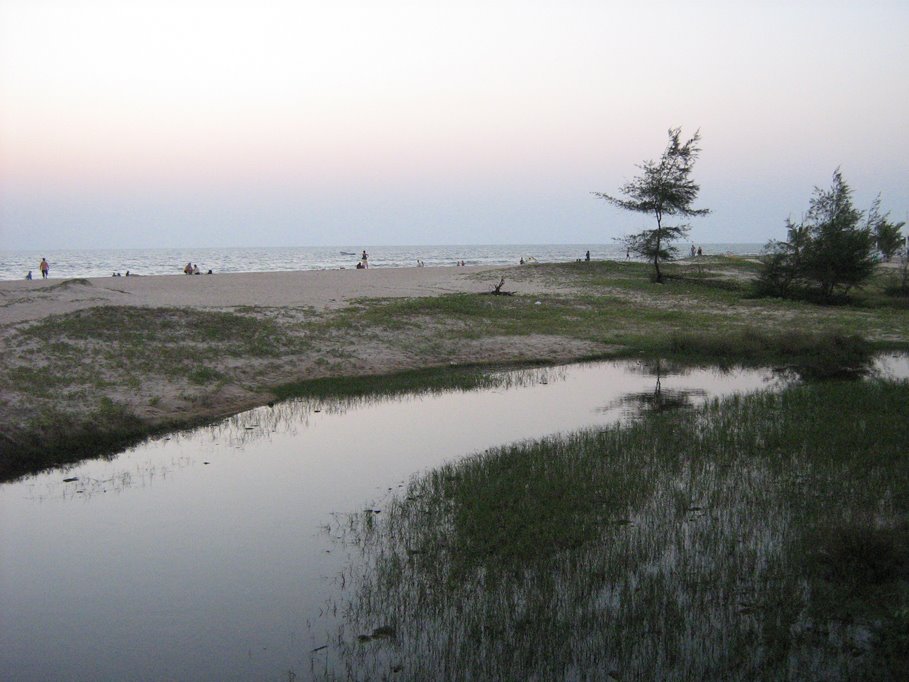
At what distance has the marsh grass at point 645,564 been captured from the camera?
6.36 metres

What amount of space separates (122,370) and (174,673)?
13024 millimetres

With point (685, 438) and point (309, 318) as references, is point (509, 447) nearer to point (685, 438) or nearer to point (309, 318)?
point (685, 438)

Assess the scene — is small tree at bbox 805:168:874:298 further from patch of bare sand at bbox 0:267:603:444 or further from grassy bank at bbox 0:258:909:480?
patch of bare sand at bbox 0:267:603:444

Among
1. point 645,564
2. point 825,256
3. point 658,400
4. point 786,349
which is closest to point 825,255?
point 825,256

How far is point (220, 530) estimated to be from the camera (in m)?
9.95

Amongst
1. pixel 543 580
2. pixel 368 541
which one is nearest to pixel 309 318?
pixel 368 541

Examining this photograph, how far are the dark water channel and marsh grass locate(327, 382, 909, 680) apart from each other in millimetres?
776

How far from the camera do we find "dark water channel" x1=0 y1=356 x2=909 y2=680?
693 cm

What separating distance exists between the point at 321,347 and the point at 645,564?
16.7 m

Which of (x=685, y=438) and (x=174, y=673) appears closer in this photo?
(x=174, y=673)

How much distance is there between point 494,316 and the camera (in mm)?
30797

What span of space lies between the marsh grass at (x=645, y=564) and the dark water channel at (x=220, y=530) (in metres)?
0.78

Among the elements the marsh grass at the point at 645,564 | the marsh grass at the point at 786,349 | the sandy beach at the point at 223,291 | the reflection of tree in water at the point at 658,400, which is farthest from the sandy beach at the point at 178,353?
the marsh grass at the point at 645,564

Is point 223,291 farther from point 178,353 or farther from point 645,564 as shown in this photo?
point 645,564
